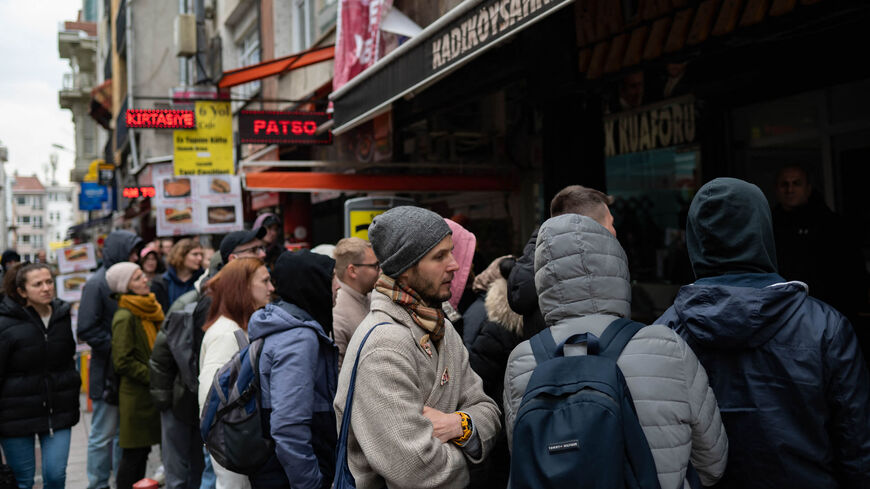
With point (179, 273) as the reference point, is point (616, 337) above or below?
below

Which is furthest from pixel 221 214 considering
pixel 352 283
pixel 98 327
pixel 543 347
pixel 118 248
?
pixel 543 347

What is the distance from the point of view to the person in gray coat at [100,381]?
629cm

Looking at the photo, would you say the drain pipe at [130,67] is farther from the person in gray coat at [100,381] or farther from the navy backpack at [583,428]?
the navy backpack at [583,428]

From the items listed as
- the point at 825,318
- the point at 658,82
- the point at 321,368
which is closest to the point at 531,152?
the point at 658,82

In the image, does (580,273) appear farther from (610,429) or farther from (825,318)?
(825,318)

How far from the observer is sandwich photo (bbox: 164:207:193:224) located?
1122 cm

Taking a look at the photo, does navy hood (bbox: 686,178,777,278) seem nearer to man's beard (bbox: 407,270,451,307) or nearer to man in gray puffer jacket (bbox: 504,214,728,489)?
man in gray puffer jacket (bbox: 504,214,728,489)

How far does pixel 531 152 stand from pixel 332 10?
4244 mm

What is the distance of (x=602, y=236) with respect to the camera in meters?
2.22

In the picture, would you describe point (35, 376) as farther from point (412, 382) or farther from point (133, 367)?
point (412, 382)

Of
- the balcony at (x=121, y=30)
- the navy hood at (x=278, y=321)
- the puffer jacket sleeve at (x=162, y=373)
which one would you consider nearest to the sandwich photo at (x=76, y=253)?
the puffer jacket sleeve at (x=162, y=373)

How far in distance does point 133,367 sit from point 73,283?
631 cm

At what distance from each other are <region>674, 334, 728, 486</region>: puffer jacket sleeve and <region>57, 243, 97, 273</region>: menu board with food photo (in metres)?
10.8

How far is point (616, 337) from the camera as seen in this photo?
81.2 inches
